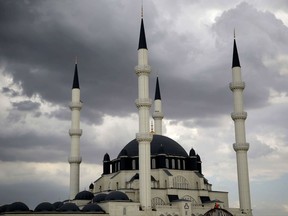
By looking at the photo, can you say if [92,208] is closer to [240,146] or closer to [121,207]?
[121,207]

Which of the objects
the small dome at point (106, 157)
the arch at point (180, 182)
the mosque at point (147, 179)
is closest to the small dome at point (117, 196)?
the mosque at point (147, 179)

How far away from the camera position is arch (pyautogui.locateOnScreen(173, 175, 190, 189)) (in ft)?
157

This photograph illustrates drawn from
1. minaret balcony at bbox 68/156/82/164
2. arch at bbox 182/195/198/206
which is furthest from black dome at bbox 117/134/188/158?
arch at bbox 182/195/198/206

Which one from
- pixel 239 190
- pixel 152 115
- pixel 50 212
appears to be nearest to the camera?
pixel 50 212

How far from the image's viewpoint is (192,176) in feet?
162

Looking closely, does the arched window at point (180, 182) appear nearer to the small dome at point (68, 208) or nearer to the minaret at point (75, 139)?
the minaret at point (75, 139)

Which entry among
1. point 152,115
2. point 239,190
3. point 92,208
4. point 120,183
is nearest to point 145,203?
point 92,208

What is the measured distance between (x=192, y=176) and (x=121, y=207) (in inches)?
452

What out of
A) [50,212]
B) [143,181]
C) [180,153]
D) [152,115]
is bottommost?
[50,212]

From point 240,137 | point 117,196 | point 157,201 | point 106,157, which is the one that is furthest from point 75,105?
point 240,137

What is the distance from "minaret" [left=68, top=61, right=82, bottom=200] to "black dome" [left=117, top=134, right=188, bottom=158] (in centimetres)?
464

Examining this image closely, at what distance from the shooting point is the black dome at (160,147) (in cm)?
4928

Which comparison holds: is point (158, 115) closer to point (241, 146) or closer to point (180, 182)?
point (180, 182)

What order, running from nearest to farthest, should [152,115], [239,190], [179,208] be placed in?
[179,208] → [239,190] → [152,115]
